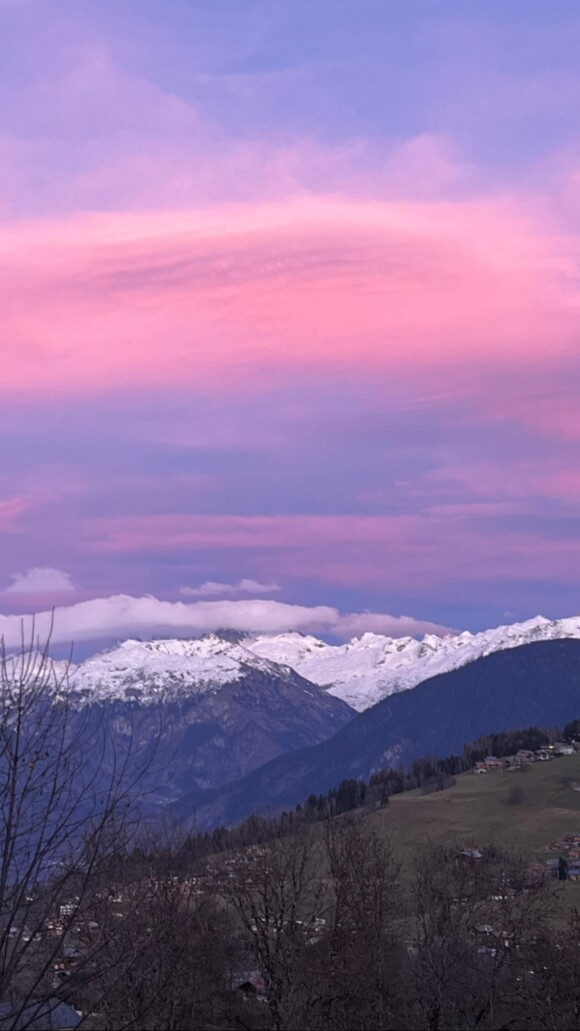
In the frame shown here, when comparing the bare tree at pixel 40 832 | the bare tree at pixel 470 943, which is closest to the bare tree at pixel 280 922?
the bare tree at pixel 470 943

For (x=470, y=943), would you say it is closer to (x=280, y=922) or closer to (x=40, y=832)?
(x=280, y=922)

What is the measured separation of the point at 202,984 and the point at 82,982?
68.2 metres

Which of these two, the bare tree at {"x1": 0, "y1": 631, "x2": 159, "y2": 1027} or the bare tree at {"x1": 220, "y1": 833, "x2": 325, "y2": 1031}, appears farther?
the bare tree at {"x1": 220, "y1": 833, "x2": 325, "y2": 1031}

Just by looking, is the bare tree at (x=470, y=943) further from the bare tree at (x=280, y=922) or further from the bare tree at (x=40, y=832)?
the bare tree at (x=40, y=832)

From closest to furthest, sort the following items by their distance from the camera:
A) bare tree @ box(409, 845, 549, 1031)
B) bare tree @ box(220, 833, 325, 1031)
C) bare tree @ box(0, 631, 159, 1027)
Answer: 1. bare tree @ box(0, 631, 159, 1027)
2. bare tree @ box(220, 833, 325, 1031)
3. bare tree @ box(409, 845, 549, 1031)

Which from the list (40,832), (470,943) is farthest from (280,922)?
(40,832)

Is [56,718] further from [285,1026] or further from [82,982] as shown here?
[285,1026]

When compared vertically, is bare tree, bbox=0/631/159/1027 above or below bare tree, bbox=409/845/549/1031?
above

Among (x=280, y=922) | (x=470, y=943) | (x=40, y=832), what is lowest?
(x=470, y=943)

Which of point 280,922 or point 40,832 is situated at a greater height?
point 40,832

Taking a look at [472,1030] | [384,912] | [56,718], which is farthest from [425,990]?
[56,718]

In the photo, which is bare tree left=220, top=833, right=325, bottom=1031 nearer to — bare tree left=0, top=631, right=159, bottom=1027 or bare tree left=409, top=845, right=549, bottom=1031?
bare tree left=409, top=845, right=549, bottom=1031

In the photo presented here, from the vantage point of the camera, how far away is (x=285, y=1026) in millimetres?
64500

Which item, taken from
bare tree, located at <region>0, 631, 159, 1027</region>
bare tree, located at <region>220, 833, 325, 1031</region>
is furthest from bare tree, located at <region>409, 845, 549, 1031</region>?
bare tree, located at <region>0, 631, 159, 1027</region>
